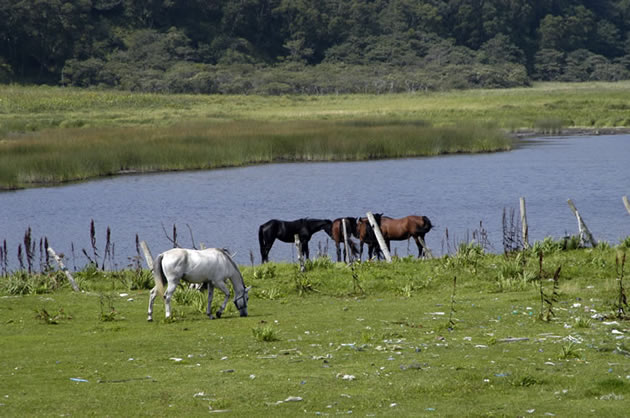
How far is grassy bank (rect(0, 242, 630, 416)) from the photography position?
9938 mm

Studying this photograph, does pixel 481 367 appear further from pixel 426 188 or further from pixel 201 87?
pixel 201 87

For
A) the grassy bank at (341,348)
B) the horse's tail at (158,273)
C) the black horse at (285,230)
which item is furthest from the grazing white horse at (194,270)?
the black horse at (285,230)

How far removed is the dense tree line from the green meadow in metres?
38.2

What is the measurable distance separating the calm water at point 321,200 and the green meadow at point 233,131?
1607 mm

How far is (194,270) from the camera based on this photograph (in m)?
15.0

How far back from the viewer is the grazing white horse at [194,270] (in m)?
14.9

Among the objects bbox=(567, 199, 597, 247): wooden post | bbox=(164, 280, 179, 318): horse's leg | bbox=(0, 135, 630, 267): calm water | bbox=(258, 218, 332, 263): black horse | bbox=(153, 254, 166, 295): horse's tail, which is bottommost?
bbox=(0, 135, 630, 267): calm water

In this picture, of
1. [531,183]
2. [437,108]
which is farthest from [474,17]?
[531,183]

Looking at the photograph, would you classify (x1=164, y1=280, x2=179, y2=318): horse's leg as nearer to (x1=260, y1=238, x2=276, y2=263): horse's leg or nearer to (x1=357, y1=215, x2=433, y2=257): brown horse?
(x1=357, y1=215, x2=433, y2=257): brown horse

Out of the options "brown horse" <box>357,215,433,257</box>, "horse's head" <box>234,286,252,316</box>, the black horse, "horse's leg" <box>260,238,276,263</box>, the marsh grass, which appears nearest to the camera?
"horse's head" <box>234,286,252,316</box>

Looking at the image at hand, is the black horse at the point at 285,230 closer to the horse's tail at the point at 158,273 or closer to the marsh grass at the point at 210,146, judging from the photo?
the horse's tail at the point at 158,273

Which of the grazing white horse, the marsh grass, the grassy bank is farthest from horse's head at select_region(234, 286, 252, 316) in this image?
the marsh grass

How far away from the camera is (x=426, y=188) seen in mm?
43719

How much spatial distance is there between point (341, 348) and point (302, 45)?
156 m
